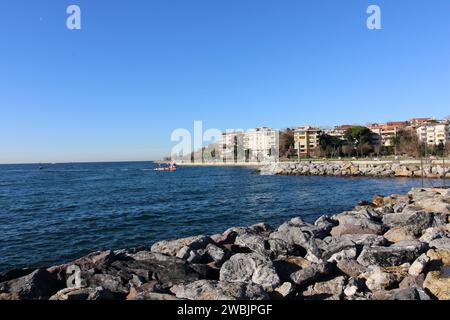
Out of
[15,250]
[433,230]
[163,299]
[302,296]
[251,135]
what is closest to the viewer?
[163,299]

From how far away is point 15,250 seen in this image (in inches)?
538

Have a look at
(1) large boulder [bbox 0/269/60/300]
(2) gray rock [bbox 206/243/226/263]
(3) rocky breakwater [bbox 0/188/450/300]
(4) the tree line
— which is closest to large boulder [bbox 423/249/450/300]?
(3) rocky breakwater [bbox 0/188/450/300]

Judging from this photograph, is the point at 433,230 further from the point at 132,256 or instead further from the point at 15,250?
the point at 15,250

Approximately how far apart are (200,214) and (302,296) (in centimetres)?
1512

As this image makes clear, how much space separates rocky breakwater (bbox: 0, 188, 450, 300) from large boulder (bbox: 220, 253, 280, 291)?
19 millimetres

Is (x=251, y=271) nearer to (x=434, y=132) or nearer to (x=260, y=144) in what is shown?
(x=434, y=132)

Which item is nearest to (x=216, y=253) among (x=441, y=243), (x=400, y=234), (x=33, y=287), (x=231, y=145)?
(x=33, y=287)

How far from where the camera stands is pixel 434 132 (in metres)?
108

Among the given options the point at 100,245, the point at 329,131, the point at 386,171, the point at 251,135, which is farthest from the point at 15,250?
the point at 251,135

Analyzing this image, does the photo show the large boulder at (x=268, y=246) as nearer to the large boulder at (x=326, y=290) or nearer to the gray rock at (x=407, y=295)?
the large boulder at (x=326, y=290)

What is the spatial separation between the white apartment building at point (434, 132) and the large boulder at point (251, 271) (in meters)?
114

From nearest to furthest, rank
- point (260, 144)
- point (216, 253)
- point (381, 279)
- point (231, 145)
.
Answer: point (381, 279) < point (216, 253) < point (260, 144) < point (231, 145)

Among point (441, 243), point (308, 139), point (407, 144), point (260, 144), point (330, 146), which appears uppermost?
point (308, 139)

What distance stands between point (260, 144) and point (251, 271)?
153 metres
